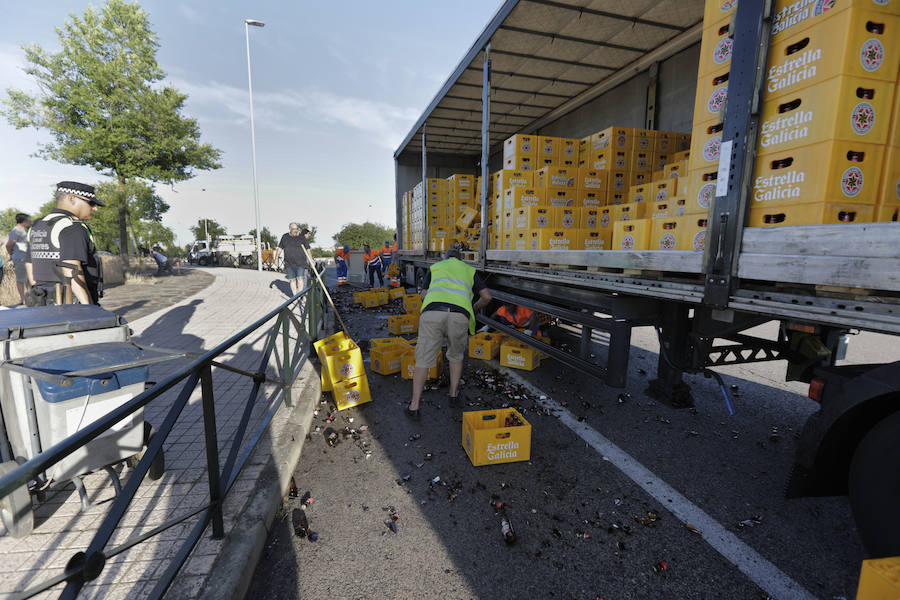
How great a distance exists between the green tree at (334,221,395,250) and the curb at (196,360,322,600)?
79.7 m

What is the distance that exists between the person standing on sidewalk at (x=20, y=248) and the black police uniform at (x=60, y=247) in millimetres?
4687

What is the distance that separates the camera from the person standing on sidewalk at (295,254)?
9.79 meters

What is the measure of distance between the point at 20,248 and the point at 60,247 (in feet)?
19.2

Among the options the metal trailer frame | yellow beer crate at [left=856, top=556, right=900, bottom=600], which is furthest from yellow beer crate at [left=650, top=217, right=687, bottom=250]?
yellow beer crate at [left=856, top=556, right=900, bottom=600]

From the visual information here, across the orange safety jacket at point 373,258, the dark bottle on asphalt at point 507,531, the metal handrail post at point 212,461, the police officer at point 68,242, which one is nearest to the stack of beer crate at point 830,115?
the dark bottle on asphalt at point 507,531

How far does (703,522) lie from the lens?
104 inches

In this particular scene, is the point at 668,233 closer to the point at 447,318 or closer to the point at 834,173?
the point at 834,173

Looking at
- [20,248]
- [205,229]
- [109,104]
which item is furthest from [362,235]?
[20,248]

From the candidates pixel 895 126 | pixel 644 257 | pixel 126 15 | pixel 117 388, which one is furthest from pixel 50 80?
pixel 895 126

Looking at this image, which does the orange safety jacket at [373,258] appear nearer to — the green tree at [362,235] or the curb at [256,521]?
the curb at [256,521]

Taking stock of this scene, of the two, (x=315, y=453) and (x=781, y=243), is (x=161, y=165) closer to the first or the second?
(x=315, y=453)

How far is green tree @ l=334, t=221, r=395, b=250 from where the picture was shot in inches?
3307

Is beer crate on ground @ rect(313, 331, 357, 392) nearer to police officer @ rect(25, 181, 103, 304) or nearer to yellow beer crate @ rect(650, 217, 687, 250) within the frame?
police officer @ rect(25, 181, 103, 304)

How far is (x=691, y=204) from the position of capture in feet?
9.16
